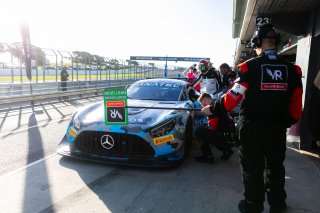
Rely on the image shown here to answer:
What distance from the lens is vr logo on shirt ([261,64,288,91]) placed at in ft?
9.36

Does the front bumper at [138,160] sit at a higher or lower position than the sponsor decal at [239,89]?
lower

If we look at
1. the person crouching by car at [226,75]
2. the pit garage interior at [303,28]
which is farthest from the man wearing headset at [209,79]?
the pit garage interior at [303,28]

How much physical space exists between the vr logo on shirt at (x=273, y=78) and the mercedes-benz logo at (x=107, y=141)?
7.79ft

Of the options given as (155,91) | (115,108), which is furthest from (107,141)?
(155,91)

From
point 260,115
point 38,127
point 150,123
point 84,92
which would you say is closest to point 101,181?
point 150,123

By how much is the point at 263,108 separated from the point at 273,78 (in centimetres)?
30

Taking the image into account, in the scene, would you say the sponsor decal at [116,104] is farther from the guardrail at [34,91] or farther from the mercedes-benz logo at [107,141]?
the guardrail at [34,91]

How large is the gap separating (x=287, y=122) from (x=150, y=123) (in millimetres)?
1955

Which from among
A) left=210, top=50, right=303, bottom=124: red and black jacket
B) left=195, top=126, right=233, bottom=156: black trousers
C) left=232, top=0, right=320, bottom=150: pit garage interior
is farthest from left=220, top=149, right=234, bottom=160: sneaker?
left=210, top=50, right=303, bottom=124: red and black jacket

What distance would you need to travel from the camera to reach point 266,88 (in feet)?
9.39

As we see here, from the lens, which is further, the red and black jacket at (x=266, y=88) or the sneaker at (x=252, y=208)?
the sneaker at (x=252, y=208)

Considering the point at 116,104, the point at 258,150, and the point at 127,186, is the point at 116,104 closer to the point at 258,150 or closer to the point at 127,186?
the point at 127,186

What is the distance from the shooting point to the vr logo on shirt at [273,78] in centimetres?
285

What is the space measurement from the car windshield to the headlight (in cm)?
132
